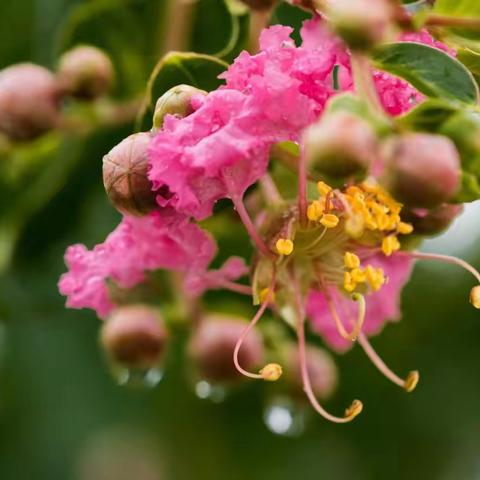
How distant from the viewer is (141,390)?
247 cm

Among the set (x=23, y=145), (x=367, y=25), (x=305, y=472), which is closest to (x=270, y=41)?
(x=367, y=25)

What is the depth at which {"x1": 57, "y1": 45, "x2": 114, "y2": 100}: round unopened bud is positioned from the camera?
1.57m

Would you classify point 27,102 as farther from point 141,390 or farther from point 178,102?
point 141,390

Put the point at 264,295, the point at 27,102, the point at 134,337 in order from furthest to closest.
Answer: the point at 134,337
the point at 27,102
the point at 264,295

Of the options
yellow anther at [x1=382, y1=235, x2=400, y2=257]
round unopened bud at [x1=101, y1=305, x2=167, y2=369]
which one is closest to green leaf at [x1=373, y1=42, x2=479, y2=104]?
yellow anther at [x1=382, y1=235, x2=400, y2=257]

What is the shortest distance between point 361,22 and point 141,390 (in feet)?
5.33

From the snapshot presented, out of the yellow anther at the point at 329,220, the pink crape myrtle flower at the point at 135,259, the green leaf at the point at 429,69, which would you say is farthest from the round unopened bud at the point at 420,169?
the pink crape myrtle flower at the point at 135,259

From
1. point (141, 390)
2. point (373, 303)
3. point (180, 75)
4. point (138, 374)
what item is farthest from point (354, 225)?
point (141, 390)

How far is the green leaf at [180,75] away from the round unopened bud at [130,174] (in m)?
0.14

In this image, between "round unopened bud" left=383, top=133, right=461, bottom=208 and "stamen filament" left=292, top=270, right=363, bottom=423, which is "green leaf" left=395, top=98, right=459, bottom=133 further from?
"stamen filament" left=292, top=270, right=363, bottom=423

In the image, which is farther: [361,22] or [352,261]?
[352,261]

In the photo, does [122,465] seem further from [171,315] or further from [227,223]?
[227,223]

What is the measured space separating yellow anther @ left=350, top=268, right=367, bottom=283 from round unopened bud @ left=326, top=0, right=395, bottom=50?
35cm

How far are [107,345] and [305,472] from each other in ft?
3.44
